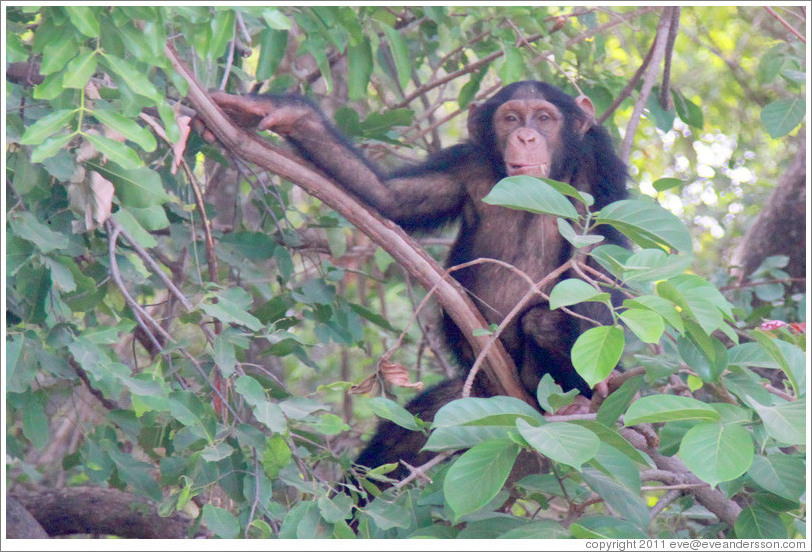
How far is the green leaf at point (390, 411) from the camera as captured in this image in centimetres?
213

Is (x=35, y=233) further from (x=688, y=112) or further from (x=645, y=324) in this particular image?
(x=688, y=112)

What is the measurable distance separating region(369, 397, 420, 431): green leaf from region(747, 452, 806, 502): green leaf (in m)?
0.80

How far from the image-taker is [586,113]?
3.65 m

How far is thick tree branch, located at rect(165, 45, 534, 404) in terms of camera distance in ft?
9.11

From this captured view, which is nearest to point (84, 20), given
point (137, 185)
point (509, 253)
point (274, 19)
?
point (274, 19)

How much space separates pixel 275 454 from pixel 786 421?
1233mm

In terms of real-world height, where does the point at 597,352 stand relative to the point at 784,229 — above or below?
above

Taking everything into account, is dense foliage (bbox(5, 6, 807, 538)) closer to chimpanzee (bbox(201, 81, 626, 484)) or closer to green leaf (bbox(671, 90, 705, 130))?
green leaf (bbox(671, 90, 705, 130))

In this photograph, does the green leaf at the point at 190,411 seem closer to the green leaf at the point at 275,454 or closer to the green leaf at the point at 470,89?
the green leaf at the point at 275,454

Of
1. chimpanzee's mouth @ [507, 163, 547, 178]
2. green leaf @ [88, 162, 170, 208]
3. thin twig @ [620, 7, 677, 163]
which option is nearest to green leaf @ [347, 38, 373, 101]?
chimpanzee's mouth @ [507, 163, 547, 178]

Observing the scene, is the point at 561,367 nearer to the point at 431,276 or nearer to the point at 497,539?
the point at 431,276

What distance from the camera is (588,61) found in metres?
4.02

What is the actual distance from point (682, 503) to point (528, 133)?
4.68ft

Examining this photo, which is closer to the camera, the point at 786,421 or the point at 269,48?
the point at 786,421
